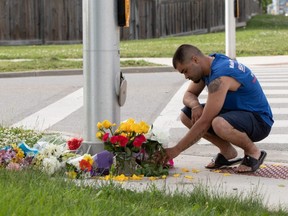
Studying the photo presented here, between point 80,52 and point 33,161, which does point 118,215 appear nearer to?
point 33,161

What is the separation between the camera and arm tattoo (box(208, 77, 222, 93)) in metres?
7.17

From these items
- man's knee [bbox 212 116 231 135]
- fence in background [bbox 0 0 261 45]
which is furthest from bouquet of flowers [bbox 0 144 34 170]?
fence in background [bbox 0 0 261 45]

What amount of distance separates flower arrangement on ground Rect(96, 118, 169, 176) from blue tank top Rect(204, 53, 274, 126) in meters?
0.75

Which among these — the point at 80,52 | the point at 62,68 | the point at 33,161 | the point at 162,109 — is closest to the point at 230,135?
the point at 33,161

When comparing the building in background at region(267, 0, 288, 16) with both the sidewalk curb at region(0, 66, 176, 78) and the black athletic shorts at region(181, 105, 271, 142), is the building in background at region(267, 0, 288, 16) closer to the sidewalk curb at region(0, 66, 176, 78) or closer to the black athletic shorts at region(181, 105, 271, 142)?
the sidewalk curb at region(0, 66, 176, 78)

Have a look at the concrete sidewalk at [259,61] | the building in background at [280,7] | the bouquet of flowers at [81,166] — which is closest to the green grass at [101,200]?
the bouquet of flowers at [81,166]

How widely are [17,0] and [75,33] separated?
2505mm

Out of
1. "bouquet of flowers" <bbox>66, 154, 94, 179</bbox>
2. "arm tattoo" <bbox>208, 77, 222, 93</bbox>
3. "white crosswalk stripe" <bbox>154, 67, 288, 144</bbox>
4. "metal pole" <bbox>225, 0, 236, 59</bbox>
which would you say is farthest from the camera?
"metal pole" <bbox>225, 0, 236, 59</bbox>

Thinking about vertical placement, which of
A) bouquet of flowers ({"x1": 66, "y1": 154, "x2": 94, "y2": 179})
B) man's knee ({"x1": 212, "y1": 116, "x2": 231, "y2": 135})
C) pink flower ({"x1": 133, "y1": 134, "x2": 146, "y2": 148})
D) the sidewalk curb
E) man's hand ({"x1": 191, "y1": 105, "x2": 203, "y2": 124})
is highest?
man's hand ({"x1": 191, "y1": 105, "x2": 203, "y2": 124})

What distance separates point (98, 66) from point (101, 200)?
2.63 meters

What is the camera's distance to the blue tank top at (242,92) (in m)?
7.35

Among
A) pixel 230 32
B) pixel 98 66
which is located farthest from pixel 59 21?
pixel 98 66

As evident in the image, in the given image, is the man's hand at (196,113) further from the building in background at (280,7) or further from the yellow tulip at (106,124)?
the building in background at (280,7)

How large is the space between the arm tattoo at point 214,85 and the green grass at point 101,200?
4.25 ft
